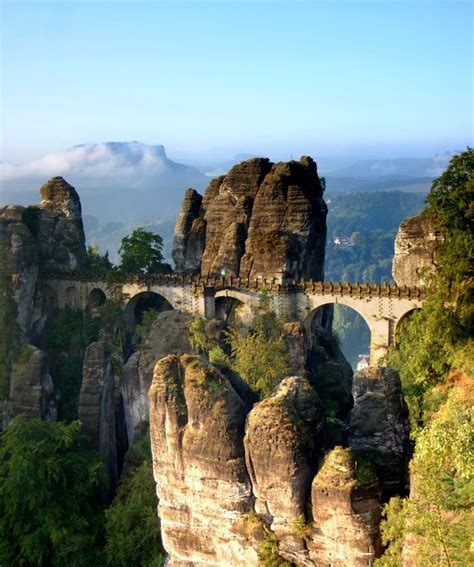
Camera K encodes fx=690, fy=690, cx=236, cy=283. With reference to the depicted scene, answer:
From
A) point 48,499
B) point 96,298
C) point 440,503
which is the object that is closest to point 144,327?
point 96,298

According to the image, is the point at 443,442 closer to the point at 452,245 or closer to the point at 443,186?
the point at 452,245

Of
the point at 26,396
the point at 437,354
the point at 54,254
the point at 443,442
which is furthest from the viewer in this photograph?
the point at 54,254

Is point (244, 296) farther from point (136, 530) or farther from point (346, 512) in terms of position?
point (346, 512)

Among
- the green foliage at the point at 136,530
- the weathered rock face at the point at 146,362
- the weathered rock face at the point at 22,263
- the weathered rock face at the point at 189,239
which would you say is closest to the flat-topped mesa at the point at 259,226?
the weathered rock face at the point at 189,239

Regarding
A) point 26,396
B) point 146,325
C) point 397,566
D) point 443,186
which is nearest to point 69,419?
point 26,396

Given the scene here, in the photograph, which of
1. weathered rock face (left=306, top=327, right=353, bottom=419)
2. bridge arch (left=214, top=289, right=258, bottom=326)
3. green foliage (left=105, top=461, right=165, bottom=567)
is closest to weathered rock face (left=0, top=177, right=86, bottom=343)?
bridge arch (left=214, top=289, right=258, bottom=326)

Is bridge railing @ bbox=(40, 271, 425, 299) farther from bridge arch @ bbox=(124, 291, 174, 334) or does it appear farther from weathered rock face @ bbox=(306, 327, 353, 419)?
weathered rock face @ bbox=(306, 327, 353, 419)
